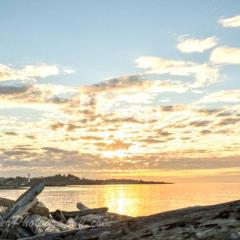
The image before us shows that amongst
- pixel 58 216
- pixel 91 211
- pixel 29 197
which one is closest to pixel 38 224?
pixel 29 197

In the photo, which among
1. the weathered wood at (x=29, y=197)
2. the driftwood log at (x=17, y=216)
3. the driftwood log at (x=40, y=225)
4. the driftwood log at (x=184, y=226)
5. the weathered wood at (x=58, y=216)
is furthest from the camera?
the weathered wood at (x=58, y=216)

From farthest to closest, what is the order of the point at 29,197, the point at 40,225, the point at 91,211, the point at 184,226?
the point at 91,211
the point at 29,197
the point at 40,225
the point at 184,226

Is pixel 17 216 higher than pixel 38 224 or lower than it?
higher

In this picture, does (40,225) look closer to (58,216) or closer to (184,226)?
(58,216)

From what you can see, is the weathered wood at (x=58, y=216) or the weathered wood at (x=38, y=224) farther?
the weathered wood at (x=58, y=216)

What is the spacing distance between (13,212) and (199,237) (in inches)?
442

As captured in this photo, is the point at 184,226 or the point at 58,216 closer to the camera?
the point at 184,226

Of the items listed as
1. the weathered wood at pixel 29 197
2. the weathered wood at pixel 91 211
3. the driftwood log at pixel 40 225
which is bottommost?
the driftwood log at pixel 40 225

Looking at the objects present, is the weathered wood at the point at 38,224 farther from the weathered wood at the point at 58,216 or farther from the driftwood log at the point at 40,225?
the weathered wood at the point at 58,216

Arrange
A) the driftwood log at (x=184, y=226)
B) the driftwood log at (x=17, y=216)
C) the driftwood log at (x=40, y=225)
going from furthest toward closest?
the driftwood log at (x=40, y=225)
the driftwood log at (x=17, y=216)
the driftwood log at (x=184, y=226)

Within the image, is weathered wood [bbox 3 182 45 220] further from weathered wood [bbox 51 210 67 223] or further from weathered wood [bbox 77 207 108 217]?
weathered wood [bbox 77 207 108 217]

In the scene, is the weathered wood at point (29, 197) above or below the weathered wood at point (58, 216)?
above

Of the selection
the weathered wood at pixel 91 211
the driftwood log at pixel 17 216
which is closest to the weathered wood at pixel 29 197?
the driftwood log at pixel 17 216

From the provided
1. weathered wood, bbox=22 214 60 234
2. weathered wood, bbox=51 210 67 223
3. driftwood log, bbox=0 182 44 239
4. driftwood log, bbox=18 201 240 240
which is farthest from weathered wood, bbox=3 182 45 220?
driftwood log, bbox=18 201 240 240
